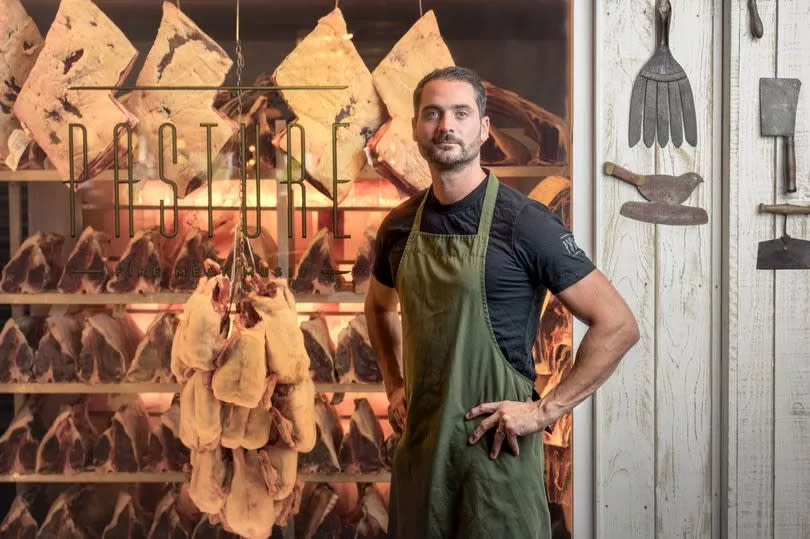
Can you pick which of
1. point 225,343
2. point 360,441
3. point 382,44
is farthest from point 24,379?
point 382,44

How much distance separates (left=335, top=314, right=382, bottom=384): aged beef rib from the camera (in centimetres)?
380

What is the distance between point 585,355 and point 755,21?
5.84ft

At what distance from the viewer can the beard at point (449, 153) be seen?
2473 millimetres

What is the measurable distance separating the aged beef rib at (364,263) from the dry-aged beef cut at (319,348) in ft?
0.67

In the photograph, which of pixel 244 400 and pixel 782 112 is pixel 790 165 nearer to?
pixel 782 112

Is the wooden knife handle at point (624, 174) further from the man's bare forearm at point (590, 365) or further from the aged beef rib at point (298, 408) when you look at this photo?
the aged beef rib at point (298, 408)

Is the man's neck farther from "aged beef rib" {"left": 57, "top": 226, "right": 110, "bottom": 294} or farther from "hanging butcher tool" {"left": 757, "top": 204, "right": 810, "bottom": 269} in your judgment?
"aged beef rib" {"left": 57, "top": 226, "right": 110, "bottom": 294}

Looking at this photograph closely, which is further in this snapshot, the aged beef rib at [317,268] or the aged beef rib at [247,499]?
the aged beef rib at [317,268]

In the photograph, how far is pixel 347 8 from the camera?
12.0ft

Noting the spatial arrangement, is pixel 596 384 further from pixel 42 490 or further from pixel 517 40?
pixel 42 490

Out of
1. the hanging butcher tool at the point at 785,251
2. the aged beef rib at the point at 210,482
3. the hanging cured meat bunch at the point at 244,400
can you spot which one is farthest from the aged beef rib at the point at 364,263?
the hanging butcher tool at the point at 785,251

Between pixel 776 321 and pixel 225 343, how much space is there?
2103 millimetres

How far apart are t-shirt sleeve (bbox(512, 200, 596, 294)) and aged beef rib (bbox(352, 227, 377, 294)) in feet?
4.23

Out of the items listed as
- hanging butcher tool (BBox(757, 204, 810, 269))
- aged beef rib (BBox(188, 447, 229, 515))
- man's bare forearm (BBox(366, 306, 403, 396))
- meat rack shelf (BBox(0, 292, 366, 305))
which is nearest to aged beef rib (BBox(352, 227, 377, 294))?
meat rack shelf (BBox(0, 292, 366, 305))
